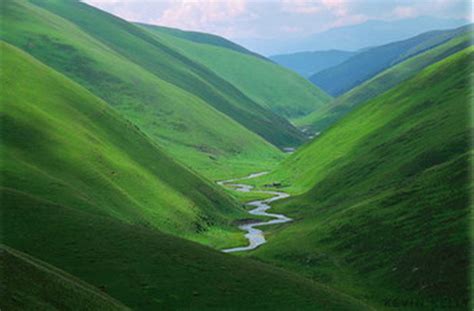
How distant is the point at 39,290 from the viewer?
46125 mm

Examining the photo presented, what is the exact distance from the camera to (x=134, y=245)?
7044 cm

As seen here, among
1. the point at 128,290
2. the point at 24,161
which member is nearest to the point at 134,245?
the point at 128,290

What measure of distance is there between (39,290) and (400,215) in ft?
229

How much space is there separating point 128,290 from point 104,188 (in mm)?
54418

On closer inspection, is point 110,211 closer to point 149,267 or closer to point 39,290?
point 149,267

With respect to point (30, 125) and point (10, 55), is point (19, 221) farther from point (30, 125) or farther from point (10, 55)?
point (10, 55)

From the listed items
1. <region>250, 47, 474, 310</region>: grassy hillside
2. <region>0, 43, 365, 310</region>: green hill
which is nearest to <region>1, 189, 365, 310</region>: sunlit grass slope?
<region>0, 43, 365, 310</region>: green hill

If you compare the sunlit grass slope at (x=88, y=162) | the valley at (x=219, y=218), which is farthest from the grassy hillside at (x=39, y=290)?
the sunlit grass slope at (x=88, y=162)

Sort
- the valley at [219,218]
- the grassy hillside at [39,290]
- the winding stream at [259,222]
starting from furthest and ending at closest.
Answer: the winding stream at [259,222] < the valley at [219,218] < the grassy hillside at [39,290]

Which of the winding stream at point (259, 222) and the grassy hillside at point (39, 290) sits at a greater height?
the winding stream at point (259, 222)

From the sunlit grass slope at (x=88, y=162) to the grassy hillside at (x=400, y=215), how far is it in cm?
2123

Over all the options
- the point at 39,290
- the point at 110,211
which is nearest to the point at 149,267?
the point at 39,290

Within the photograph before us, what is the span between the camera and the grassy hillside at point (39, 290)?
1690 inches

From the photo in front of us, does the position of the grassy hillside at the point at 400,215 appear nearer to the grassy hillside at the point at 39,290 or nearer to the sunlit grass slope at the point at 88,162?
the sunlit grass slope at the point at 88,162
